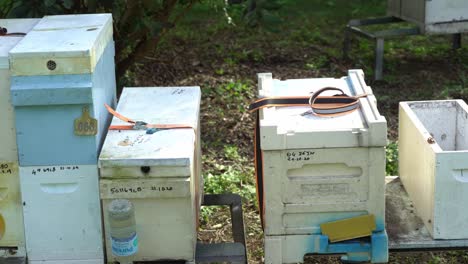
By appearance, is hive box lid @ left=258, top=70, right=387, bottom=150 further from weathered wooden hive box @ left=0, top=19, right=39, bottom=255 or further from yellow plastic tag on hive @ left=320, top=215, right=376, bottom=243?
weathered wooden hive box @ left=0, top=19, right=39, bottom=255

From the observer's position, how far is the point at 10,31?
4.19m

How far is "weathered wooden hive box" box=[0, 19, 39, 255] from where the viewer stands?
3621 mm

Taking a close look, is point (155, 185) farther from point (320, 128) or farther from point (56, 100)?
point (320, 128)

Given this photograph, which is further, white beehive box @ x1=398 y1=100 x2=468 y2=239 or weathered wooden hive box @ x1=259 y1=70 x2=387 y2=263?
white beehive box @ x1=398 y1=100 x2=468 y2=239

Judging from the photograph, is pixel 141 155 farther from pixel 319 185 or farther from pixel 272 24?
pixel 272 24

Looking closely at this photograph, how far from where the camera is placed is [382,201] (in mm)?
3703

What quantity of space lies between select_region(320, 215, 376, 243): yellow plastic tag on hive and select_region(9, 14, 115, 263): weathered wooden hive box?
3.60 feet

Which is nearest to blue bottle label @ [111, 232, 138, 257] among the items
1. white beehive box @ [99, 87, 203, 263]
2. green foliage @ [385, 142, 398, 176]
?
white beehive box @ [99, 87, 203, 263]

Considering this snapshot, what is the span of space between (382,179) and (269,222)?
1.86 ft

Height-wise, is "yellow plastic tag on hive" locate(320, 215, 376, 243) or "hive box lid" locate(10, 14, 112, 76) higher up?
"hive box lid" locate(10, 14, 112, 76)

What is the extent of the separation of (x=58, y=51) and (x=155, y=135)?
63cm

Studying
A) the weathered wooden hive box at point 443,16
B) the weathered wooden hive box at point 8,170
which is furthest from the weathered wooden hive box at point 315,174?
the weathered wooden hive box at point 443,16

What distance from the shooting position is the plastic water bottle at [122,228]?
3.55 metres

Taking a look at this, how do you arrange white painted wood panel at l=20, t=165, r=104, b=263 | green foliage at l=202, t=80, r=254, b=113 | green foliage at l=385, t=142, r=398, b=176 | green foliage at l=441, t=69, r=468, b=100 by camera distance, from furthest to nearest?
green foliage at l=441, t=69, r=468, b=100 < green foliage at l=202, t=80, r=254, b=113 < green foliage at l=385, t=142, r=398, b=176 < white painted wood panel at l=20, t=165, r=104, b=263
